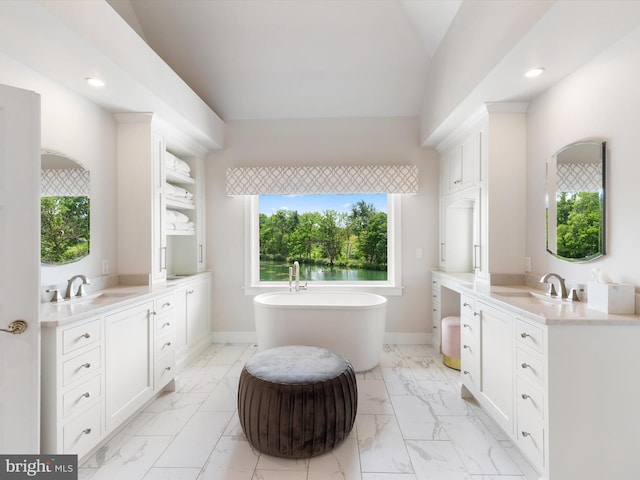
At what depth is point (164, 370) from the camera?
269 cm

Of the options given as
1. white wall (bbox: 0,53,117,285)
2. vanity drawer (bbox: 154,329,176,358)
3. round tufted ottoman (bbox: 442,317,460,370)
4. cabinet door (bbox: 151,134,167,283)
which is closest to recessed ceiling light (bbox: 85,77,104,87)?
white wall (bbox: 0,53,117,285)

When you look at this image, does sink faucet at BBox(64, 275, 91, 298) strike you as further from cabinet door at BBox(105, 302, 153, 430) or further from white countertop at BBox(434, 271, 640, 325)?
white countertop at BBox(434, 271, 640, 325)

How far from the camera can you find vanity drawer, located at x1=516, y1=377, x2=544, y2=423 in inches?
66.9

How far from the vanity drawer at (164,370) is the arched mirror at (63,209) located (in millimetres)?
1015

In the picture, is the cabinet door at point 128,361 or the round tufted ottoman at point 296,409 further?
the cabinet door at point 128,361

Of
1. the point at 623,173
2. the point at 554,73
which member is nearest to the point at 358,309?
the point at 623,173

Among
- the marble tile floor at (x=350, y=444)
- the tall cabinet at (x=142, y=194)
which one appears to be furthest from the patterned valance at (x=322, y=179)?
the marble tile floor at (x=350, y=444)

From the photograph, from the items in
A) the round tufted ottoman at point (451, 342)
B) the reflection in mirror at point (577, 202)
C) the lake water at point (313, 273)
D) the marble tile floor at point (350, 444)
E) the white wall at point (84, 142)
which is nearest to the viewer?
the marble tile floor at point (350, 444)

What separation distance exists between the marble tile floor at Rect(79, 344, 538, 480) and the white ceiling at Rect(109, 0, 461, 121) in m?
3.05

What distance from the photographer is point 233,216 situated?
161 inches

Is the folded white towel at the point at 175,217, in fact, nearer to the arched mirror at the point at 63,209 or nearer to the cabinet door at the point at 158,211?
the cabinet door at the point at 158,211

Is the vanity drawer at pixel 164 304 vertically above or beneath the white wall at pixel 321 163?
beneath

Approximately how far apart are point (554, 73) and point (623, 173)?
82 cm

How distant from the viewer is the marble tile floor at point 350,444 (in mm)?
1815
